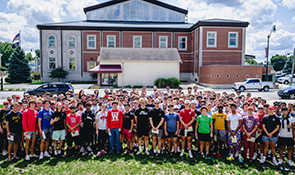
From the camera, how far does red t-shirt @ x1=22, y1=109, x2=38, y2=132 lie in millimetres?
6723

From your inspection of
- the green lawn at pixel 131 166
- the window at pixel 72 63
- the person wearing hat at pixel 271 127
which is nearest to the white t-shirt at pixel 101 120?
the green lawn at pixel 131 166

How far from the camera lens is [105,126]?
7.31m

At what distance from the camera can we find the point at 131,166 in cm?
629

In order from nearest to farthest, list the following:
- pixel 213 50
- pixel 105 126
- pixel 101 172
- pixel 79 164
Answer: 1. pixel 101 172
2. pixel 79 164
3. pixel 105 126
4. pixel 213 50

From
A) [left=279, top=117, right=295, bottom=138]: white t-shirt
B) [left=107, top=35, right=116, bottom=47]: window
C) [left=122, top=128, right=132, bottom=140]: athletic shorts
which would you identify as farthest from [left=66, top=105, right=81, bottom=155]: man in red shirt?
[left=107, top=35, right=116, bottom=47]: window

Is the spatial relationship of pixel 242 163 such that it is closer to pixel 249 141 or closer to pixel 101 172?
pixel 249 141

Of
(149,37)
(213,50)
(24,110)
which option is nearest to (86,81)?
(149,37)

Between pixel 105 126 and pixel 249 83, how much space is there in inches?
943

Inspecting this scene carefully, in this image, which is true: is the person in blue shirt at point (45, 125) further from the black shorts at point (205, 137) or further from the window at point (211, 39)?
the window at point (211, 39)

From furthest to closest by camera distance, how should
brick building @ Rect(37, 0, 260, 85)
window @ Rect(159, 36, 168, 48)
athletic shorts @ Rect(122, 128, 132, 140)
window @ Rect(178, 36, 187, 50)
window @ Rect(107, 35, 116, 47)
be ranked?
window @ Rect(178, 36, 187, 50) → window @ Rect(159, 36, 168, 48) → window @ Rect(107, 35, 116, 47) → brick building @ Rect(37, 0, 260, 85) → athletic shorts @ Rect(122, 128, 132, 140)

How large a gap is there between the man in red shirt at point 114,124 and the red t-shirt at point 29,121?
2.32 meters

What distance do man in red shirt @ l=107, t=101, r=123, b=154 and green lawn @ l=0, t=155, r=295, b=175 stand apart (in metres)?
0.52

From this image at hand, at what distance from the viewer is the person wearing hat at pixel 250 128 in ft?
21.8

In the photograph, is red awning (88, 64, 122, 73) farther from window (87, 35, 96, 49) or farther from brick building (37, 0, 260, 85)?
window (87, 35, 96, 49)
